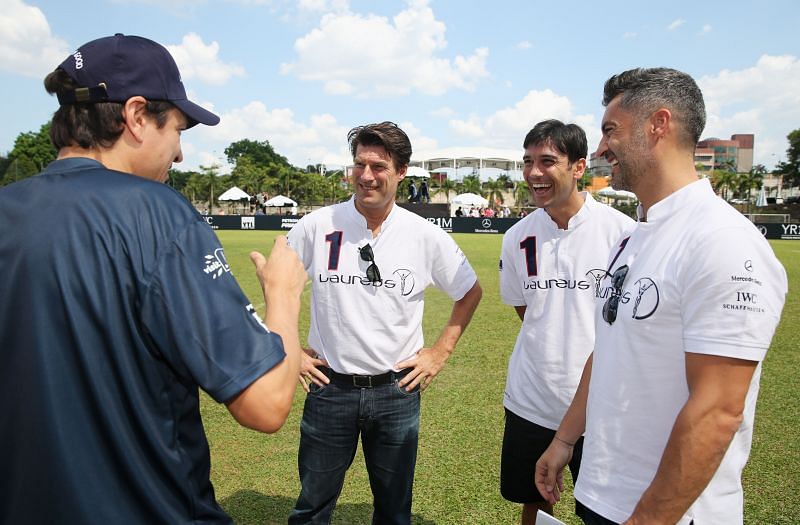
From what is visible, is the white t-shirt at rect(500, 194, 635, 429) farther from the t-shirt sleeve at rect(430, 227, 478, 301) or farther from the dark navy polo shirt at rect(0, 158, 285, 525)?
the dark navy polo shirt at rect(0, 158, 285, 525)

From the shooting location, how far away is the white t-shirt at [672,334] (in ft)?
5.31

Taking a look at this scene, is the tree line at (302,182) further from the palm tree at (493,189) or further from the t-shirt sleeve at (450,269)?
the t-shirt sleeve at (450,269)

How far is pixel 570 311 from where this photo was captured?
136 inches

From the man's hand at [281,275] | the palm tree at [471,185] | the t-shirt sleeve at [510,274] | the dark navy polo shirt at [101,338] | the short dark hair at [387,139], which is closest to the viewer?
the dark navy polo shirt at [101,338]

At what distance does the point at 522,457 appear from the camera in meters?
3.58

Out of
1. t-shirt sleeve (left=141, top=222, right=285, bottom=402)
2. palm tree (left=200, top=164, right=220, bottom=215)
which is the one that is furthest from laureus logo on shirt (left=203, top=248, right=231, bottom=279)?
palm tree (left=200, top=164, right=220, bottom=215)

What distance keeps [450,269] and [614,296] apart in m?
1.77

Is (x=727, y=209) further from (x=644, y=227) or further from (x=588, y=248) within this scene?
(x=588, y=248)

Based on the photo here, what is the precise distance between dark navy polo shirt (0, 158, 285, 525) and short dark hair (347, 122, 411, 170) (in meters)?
2.23

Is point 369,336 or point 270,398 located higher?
point 270,398

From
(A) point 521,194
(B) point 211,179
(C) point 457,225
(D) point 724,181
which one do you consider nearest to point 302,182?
(B) point 211,179

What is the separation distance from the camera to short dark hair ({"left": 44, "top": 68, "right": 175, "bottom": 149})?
160 cm

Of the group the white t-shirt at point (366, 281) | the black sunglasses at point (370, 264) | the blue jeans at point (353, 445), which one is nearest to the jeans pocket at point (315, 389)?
the blue jeans at point (353, 445)

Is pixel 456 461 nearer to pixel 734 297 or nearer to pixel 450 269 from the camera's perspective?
pixel 450 269
